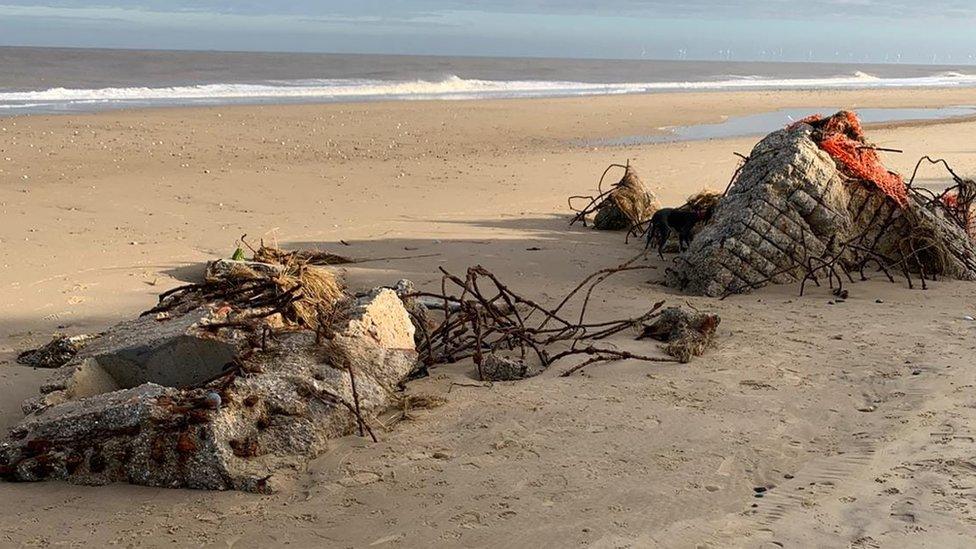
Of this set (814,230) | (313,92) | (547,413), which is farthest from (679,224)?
(313,92)

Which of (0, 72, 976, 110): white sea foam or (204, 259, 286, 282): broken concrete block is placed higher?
(0, 72, 976, 110): white sea foam

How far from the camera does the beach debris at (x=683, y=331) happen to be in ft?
16.1

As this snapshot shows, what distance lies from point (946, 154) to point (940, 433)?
12682 millimetres

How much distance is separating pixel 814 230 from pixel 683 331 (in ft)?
6.77

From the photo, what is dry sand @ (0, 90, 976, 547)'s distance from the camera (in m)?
3.22

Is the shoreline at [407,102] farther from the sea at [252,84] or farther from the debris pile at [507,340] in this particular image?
the debris pile at [507,340]

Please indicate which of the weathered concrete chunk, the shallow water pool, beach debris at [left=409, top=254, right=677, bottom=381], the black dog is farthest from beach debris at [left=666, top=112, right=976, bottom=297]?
the shallow water pool

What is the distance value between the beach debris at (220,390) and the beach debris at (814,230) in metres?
2.69

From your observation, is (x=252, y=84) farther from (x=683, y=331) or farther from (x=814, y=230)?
(x=683, y=331)

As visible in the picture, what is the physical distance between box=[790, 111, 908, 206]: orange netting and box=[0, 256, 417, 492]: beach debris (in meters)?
3.92

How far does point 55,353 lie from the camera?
4.83 m

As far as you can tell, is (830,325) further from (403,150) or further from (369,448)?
(403,150)

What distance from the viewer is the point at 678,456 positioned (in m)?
3.76

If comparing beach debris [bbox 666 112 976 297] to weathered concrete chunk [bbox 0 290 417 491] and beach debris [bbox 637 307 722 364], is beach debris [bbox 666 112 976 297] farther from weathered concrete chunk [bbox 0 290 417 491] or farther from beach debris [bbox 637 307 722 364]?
weathered concrete chunk [bbox 0 290 417 491]
